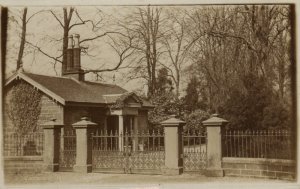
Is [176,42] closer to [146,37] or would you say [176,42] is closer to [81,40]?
[146,37]

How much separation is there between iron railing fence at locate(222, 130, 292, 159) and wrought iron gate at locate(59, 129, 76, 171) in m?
2.63

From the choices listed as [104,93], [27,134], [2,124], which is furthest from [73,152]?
[2,124]

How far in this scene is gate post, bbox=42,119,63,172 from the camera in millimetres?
8531

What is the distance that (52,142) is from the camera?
8.63 meters

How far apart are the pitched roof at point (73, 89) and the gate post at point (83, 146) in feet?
2.70

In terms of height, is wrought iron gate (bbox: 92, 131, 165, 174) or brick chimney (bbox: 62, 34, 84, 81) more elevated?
brick chimney (bbox: 62, 34, 84, 81)

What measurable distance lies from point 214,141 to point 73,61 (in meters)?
2.89

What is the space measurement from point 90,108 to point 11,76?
10.4 feet

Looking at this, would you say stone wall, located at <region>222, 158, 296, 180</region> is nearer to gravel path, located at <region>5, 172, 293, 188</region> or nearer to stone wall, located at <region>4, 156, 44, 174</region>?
gravel path, located at <region>5, 172, 293, 188</region>

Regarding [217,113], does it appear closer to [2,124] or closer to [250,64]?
[250,64]

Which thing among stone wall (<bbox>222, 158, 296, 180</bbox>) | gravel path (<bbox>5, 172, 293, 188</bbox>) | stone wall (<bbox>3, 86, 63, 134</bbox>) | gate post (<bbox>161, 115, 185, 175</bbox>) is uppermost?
stone wall (<bbox>3, 86, 63, 134</bbox>)

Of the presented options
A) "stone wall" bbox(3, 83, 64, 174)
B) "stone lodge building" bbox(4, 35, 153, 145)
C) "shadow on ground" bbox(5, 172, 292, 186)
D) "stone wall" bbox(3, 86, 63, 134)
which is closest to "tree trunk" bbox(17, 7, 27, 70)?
"stone wall" bbox(3, 83, 64, 174)

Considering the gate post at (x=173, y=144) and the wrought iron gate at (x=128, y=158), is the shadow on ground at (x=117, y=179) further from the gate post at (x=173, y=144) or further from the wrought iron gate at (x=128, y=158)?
the wrought iron gate at (x=128, y=158)

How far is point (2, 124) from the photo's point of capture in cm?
652
